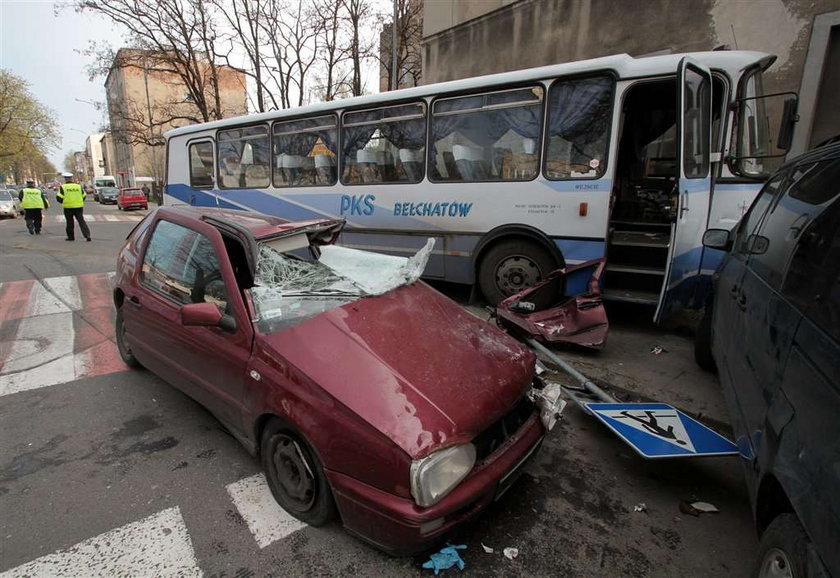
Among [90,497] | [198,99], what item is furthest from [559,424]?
[198,99]

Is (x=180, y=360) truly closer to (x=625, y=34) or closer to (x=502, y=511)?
(x=502, y=511)

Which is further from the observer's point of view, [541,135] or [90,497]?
[541,135]

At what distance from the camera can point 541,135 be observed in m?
5.40

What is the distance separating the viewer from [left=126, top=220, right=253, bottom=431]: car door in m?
2.66

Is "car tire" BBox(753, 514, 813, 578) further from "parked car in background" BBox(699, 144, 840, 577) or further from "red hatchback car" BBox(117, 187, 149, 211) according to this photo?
"red hatchback car" BBox(117, 187, 149, 211)

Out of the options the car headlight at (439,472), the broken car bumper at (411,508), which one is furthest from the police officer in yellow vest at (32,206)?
the car headlight at (439,472)

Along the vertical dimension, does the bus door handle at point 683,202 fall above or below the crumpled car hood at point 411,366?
above

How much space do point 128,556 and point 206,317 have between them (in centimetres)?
125

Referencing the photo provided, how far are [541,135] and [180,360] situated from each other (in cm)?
461

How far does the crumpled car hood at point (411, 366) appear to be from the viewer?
204cm

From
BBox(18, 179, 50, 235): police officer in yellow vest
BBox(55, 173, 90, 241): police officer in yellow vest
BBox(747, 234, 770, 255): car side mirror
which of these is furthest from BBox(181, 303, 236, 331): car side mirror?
BBox(18, 179, 50, 235): police officer in yellow vest

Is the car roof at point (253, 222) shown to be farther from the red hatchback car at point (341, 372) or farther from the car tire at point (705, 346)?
the car tire at point (705, 346)

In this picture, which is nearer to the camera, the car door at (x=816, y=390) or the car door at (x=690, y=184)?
the car door at (x=816, y=390)

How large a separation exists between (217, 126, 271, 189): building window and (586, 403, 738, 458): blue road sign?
7.31 meters
